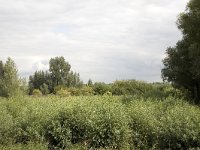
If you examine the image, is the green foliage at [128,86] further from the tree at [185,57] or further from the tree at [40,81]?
the tree at [185,57]

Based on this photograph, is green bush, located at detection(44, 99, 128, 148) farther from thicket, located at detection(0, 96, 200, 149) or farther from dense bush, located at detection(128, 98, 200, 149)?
dense bush, located at detection(128, 98, 200, 149)

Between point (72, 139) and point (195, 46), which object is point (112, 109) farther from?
point (195, 46)

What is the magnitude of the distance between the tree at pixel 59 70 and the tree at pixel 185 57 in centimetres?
4645

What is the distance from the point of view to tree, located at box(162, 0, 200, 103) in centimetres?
3862

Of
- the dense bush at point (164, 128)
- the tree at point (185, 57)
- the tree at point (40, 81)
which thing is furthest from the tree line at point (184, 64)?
Answer: the tree at point (40, 81)

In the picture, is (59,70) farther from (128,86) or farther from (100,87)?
(128,86)

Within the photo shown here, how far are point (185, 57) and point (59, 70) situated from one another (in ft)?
164

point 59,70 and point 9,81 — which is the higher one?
point 59,70

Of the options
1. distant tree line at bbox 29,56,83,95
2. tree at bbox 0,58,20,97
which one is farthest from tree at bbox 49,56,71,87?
tree at bbox 0,58,20,97

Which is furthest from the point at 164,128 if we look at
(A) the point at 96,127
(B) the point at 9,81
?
(B) the point at 9,81

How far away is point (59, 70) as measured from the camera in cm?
8669

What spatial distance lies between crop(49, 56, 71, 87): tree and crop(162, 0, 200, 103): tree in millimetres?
46453

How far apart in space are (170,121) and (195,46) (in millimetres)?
19541

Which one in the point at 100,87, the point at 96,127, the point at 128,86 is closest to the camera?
the point at 96,127
